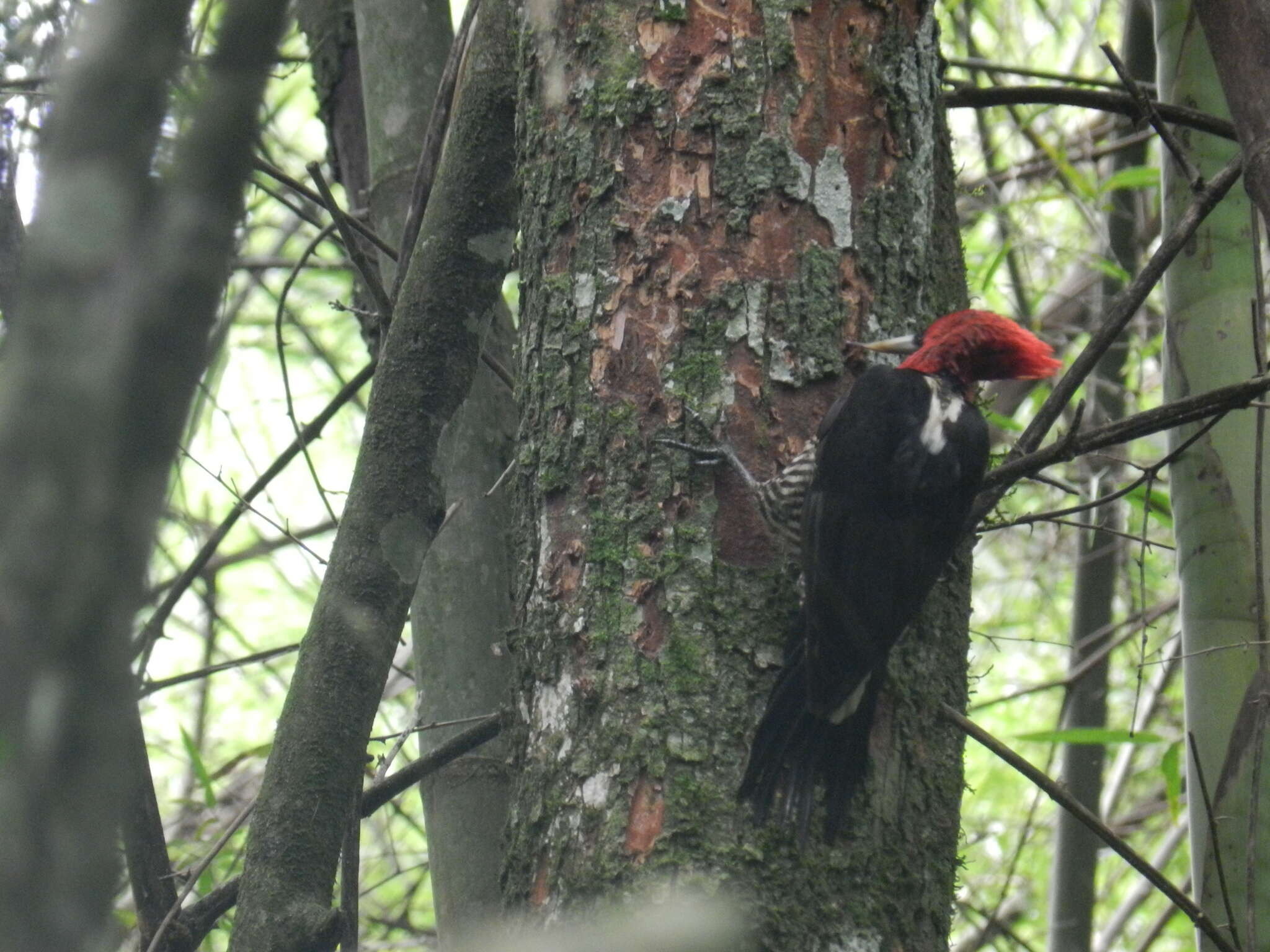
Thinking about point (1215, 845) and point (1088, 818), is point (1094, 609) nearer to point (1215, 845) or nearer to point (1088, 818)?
point (1215, 845)

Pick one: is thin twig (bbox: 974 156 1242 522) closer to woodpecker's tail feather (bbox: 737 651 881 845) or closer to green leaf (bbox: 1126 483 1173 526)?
woodpecker's tail feather (bbox: 737 651 881 845)

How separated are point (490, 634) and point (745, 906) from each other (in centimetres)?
100

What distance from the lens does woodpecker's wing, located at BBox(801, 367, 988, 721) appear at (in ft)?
6.33

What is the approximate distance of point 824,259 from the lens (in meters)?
1.96

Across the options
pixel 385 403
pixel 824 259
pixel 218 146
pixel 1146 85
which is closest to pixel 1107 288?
pixel 1146 85

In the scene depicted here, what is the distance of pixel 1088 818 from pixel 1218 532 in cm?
74

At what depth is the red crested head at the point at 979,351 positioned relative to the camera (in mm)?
2342

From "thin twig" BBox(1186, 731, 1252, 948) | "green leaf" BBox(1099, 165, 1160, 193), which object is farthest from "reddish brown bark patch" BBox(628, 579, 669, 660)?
"green leaf" BBox(1099, 165, 1160, 193)

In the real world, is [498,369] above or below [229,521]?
above

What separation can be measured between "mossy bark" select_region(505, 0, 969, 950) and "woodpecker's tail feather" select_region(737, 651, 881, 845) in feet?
0.08

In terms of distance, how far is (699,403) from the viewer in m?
1.89

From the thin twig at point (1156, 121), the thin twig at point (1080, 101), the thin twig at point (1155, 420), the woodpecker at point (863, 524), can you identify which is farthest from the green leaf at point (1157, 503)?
the thin twig at point (1155, 420)

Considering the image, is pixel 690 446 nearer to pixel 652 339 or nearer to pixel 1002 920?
pixel 652 339

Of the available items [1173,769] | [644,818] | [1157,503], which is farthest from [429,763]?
[1157,503]
